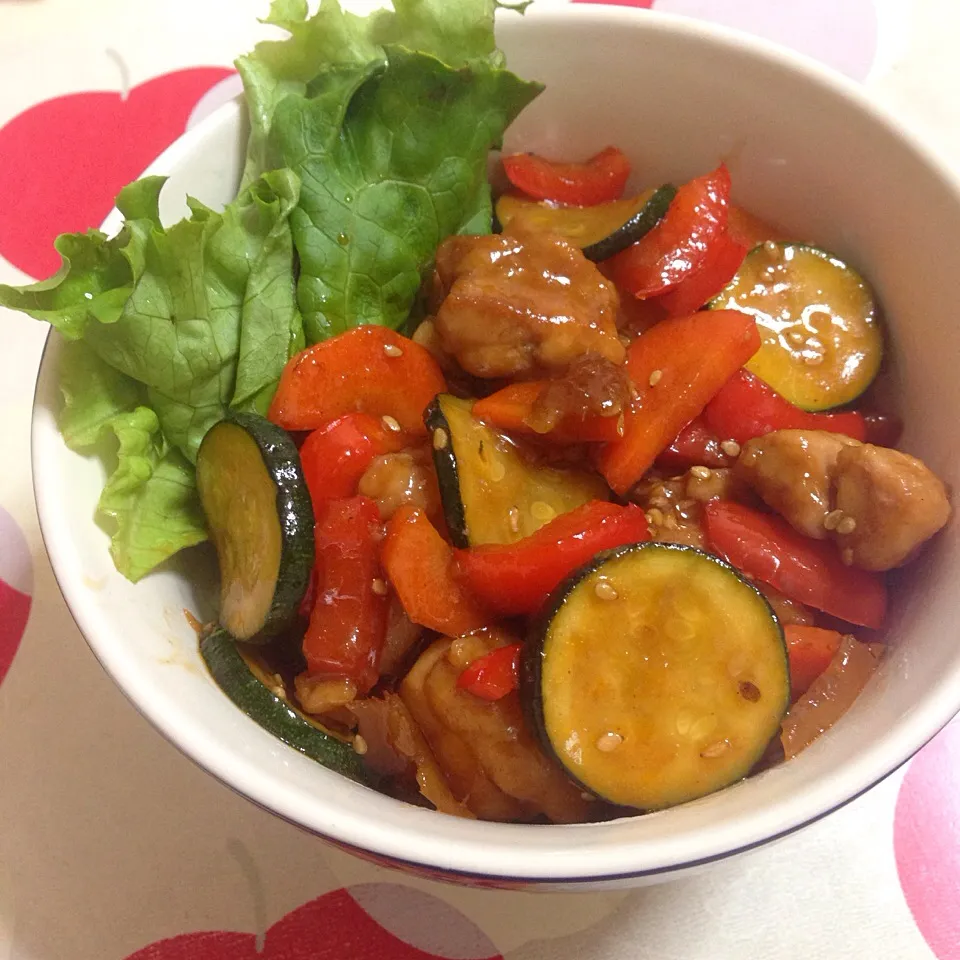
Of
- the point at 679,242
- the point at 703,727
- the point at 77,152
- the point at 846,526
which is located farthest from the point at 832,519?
the point at 77,152

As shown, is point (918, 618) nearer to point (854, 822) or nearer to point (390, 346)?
point (854, 822)

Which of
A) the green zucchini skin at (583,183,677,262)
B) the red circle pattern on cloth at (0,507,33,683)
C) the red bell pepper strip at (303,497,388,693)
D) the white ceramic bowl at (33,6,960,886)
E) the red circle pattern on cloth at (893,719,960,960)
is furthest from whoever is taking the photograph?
the red circle pattern on cloth at (0,507,33,683)

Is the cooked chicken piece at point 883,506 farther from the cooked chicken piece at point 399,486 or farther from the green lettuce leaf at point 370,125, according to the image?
the green lettuce leaf at point 370,125

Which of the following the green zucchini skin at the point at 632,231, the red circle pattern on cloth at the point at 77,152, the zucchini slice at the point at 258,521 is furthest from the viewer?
the red circle pattern on cloth at the point at 77,152

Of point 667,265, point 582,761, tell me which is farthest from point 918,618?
point 667,265

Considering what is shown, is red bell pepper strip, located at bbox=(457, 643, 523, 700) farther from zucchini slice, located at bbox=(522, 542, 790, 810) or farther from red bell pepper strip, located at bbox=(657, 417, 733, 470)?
red bell pepper strip, located at bbox=(657, 417, 733, 470)

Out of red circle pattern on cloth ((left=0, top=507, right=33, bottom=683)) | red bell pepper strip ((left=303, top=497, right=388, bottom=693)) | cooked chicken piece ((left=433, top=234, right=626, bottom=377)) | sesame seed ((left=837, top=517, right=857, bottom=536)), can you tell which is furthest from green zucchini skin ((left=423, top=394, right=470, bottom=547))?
red circle pattern on cloth ((left=0, top=507, right=33, bottom=683))

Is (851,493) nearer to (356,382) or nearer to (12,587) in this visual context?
(356,382)

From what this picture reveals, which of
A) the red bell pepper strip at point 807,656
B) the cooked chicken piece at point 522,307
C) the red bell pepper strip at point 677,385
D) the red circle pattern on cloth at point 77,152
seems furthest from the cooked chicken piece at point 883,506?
the red circle pattern on cloth at point 77,152
